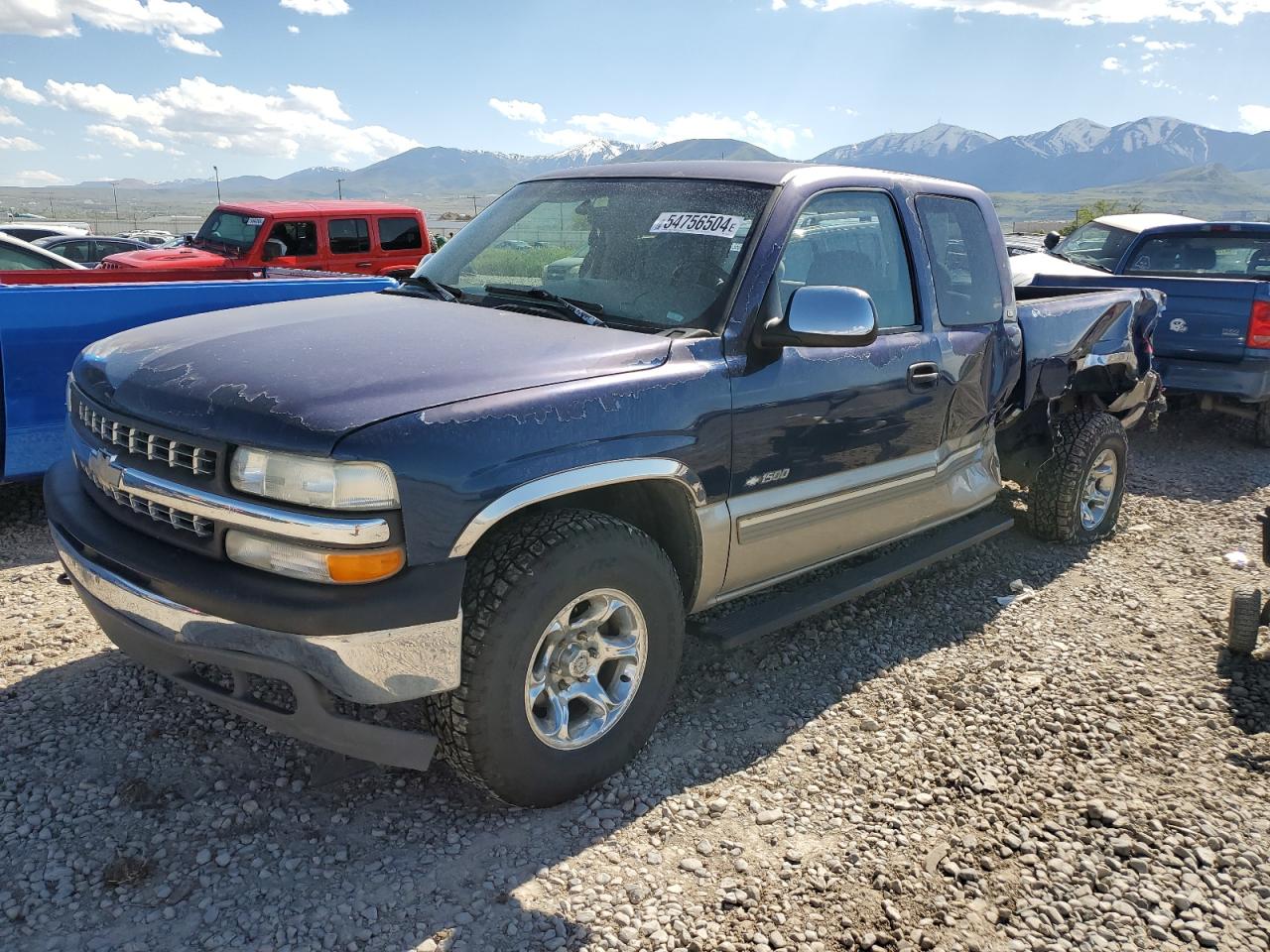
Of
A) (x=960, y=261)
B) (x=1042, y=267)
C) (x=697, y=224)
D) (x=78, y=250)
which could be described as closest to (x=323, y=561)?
(x=697, y=224)

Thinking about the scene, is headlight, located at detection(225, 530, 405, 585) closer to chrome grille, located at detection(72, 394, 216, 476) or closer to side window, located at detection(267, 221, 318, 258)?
chrome grille, located at detection(72, 394, 216, 476)

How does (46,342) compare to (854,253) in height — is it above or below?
below

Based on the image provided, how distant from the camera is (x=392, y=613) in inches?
97.2

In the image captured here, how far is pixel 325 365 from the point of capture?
2764mm

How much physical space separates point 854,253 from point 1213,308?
220 inches

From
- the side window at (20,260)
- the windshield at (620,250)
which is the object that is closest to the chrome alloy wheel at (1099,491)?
the windshield at (620,250)

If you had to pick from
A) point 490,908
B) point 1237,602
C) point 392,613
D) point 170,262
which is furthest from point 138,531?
point 170,262

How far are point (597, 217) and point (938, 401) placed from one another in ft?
5.21

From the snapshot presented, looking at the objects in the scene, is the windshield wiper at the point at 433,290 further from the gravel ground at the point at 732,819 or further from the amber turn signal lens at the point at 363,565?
the gravel ground at the point at 732,819

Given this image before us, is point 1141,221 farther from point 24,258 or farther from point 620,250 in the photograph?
point 24,258

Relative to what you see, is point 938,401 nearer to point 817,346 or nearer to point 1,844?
point 817,346

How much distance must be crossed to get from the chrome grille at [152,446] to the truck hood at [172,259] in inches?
342

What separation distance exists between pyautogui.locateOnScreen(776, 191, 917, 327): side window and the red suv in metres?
9.29

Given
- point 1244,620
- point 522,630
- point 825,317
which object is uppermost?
point 825,317
